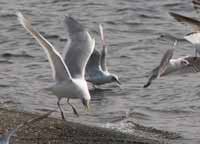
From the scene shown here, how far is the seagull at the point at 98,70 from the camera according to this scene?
12.7 metres

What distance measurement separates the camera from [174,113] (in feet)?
34.9

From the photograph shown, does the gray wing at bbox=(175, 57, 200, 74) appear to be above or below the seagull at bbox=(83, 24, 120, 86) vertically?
above

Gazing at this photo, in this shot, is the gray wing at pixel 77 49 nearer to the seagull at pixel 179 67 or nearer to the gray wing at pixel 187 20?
the seagull at pixel 179 67

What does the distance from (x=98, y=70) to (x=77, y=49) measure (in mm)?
3312

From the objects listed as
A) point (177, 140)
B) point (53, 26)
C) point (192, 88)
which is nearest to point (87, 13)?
point (53, 26)

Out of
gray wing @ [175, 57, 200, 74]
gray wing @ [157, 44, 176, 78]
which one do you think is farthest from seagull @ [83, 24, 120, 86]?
gray wing @ [157, 44, 176, 78]

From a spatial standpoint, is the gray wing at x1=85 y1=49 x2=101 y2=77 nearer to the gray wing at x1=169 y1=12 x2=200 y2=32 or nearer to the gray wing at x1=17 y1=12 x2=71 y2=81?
the gray wing at x1=169 y1=12 x2=200 y2=32

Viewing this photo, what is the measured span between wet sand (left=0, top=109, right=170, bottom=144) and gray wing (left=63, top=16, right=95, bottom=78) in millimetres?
925

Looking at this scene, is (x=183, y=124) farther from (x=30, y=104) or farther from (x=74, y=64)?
(x=30, y=104)

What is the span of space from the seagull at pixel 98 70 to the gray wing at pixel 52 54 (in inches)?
129

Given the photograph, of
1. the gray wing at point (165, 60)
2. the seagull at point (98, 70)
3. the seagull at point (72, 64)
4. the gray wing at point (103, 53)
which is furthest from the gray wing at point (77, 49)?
the seagull at point (98, 70)

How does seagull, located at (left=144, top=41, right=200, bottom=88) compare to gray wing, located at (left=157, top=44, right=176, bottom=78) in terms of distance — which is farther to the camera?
seagull, located at (left=144, top=41, right=200, bottom=88)

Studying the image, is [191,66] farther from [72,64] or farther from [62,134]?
[62,134]

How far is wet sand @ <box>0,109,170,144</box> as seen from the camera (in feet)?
26.6
